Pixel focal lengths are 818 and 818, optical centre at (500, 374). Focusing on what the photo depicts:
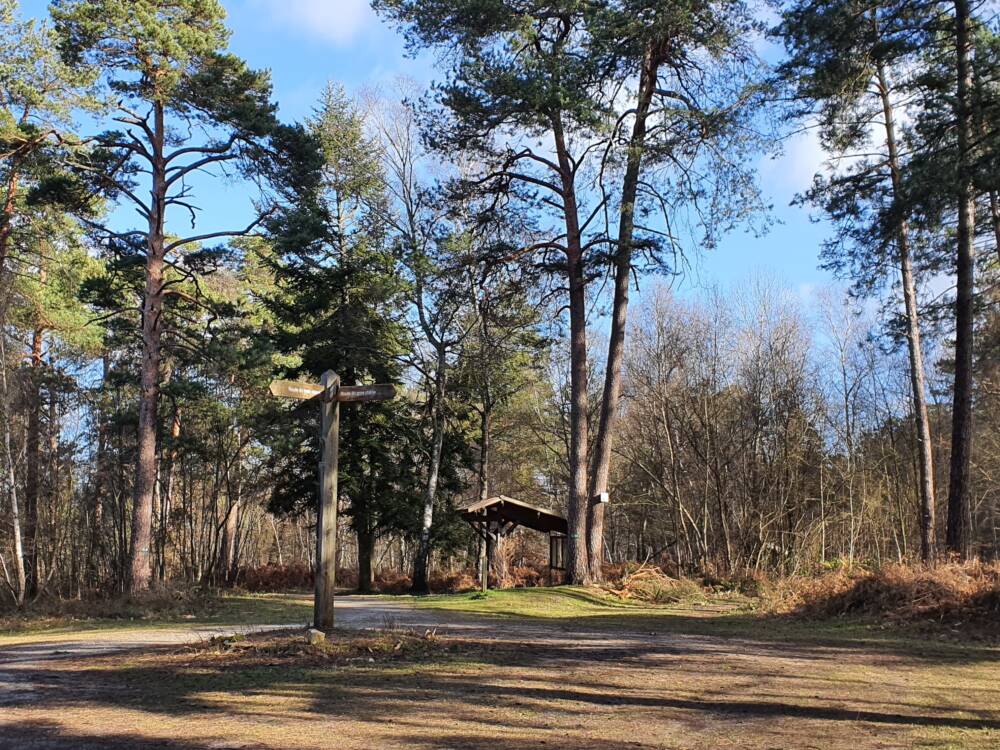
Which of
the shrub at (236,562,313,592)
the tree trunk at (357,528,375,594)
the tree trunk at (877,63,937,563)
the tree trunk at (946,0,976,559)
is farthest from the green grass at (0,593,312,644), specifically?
the shrub at (236,562,313,592)

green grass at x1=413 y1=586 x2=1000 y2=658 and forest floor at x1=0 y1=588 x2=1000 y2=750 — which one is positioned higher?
forest floor at x1=0 y1=588 x2=1000 y2=750

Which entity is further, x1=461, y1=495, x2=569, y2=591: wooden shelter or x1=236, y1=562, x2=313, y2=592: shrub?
x1=236, y1=562, x2=313, y2=592: shrub

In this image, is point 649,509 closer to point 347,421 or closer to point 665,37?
point 347,421

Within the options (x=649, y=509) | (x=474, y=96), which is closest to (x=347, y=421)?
(x=474, y=96)

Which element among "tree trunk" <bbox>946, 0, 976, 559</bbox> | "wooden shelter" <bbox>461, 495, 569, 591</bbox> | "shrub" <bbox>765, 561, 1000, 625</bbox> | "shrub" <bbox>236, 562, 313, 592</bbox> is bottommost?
"shrub" <bbox>236, 562, 313, 592</bbox>

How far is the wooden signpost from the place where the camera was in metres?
9.35

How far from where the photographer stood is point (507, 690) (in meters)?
6.72

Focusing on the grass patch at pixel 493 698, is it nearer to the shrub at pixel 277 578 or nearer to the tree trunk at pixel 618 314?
the tree trunk at pixel 618 314

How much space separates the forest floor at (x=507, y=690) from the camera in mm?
5230

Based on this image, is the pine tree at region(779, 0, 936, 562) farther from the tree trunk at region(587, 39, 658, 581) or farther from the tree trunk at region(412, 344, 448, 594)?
the tree trunk at region(412, 344, 448, 594)

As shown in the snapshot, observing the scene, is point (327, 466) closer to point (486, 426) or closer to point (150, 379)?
point (150, 379)

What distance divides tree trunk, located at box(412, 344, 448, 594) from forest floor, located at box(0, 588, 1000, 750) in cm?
1565

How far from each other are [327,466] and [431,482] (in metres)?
17.4

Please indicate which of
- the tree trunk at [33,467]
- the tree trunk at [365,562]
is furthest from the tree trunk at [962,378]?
the tree trunk at [33,467]
